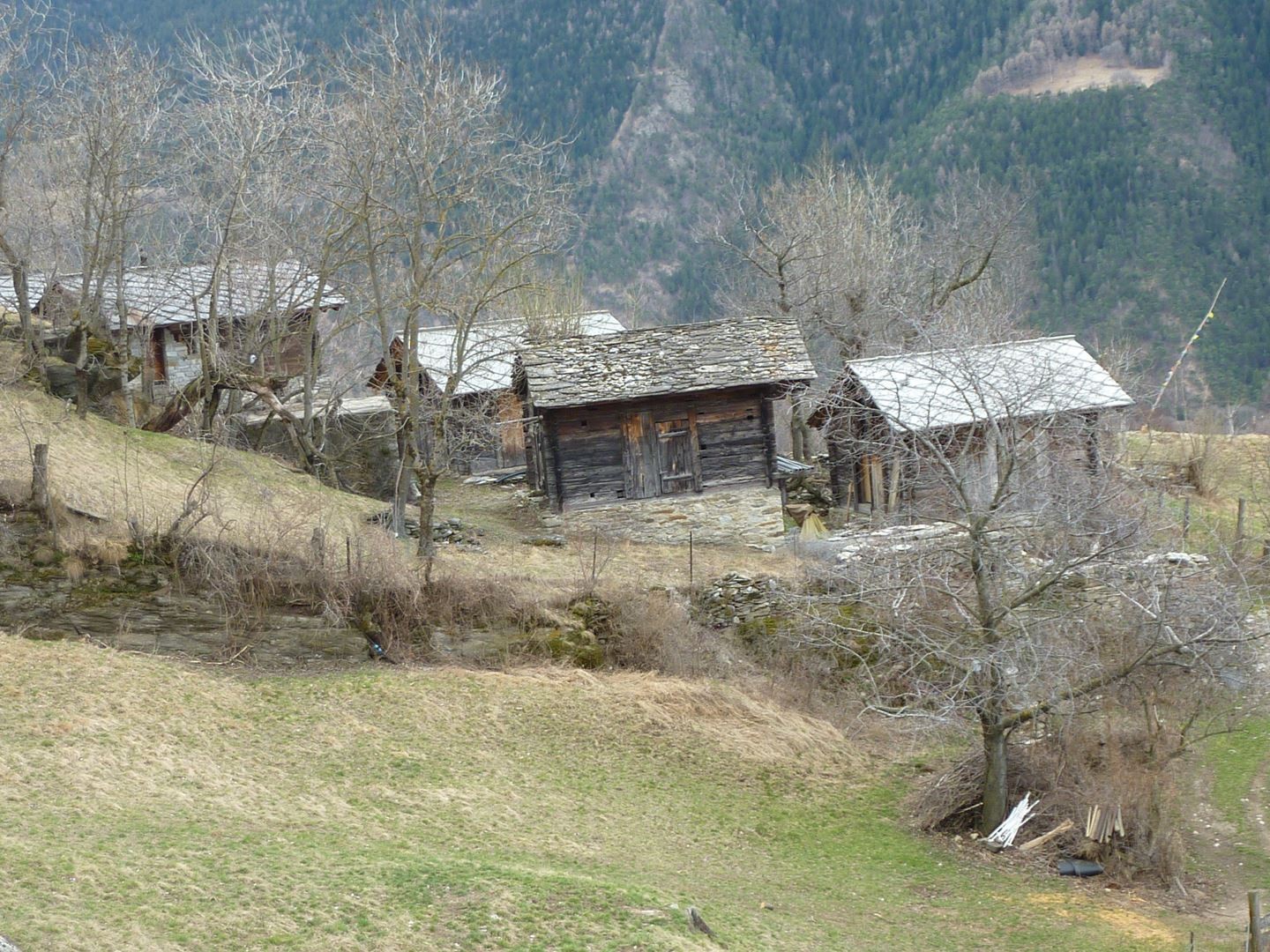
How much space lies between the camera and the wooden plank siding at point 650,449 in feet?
92.7

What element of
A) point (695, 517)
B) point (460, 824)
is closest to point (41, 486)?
point (460, 824)

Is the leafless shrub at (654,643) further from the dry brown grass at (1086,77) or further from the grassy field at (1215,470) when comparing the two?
the dry brown grass at (1086,77)

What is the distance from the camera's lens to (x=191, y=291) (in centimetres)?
3055

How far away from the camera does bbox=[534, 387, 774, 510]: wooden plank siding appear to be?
2825 centimetres

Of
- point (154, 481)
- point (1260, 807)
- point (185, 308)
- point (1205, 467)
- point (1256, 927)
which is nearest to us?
point (1256, 927)

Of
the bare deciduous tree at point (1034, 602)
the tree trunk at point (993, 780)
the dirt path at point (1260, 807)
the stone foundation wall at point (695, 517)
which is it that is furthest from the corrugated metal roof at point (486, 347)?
the dirt path at point (1260, 807)

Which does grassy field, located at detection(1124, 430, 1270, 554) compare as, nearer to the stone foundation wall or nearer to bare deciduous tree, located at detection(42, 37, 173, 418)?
the stone foundation wall

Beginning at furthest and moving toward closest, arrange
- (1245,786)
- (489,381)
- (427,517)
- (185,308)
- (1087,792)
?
(489,381) → (185,308) → (427,517) → (1245,786) → (1087,792)

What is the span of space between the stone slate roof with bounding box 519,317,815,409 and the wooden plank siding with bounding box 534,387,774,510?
0.64 m

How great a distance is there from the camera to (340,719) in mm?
17109

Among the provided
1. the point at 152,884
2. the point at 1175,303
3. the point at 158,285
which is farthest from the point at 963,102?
the point at 152,884

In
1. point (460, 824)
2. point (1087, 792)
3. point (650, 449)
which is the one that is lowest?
point (1087, 792)

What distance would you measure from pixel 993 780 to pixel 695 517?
13.0m

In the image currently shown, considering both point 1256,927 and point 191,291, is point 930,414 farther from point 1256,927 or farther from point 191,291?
point 191,291
